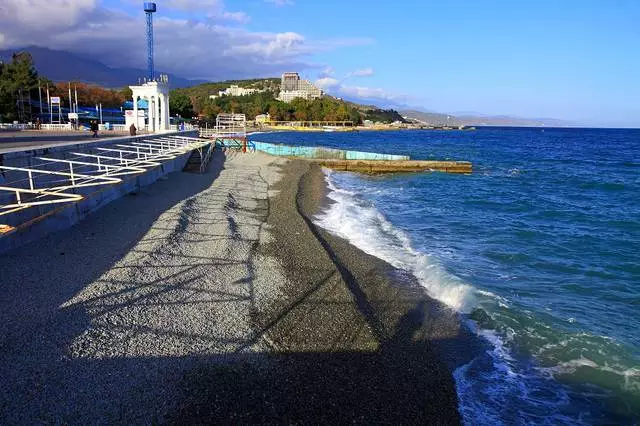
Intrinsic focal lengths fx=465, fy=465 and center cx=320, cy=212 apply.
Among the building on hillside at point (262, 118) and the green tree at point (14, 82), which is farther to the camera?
the building on hillside at point (262, 118)

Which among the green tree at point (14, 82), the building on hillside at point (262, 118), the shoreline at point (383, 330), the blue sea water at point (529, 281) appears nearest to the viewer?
the shoreline at point (383, 330)

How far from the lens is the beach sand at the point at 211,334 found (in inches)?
211

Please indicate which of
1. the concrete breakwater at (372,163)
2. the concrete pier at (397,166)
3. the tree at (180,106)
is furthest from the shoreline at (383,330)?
the tree at (180,106)

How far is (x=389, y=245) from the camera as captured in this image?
1455 centimetres

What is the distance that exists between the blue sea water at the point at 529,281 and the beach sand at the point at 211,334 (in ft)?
2.45

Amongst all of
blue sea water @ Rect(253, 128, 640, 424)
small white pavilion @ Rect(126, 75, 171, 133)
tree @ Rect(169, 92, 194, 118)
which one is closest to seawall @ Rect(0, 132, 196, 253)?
blue sea water @ Rect(253, 128, 640, 424)

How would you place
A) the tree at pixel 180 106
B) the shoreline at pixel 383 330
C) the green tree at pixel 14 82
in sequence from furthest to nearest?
the tree at pixel 180 106 → the green tree at pixel 14 82 → the shoreline at pixel 383 330

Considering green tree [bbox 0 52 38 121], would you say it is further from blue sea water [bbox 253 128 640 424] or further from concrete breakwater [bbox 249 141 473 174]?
blue sea water [bbox 253 128 640 424]

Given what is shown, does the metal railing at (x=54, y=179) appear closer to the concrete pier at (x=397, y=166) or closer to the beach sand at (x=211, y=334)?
the beach sand at (x=211, y=334)

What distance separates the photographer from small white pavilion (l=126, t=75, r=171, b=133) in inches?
1774

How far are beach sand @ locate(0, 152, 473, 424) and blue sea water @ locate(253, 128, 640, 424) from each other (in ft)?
2.45

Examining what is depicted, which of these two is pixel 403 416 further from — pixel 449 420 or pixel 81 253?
pixel 81 253

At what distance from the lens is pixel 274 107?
606ft

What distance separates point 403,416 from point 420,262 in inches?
290
